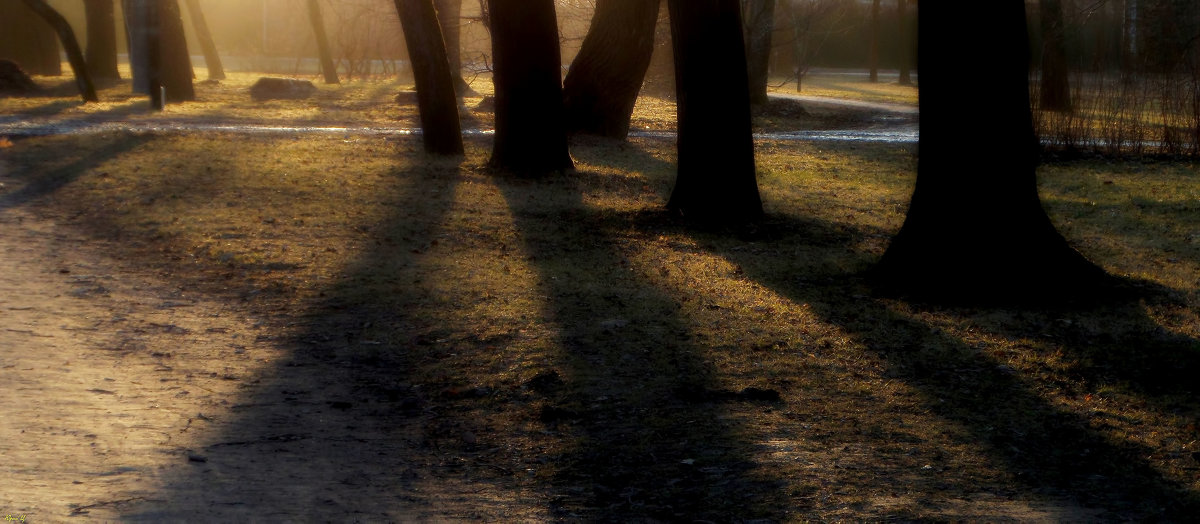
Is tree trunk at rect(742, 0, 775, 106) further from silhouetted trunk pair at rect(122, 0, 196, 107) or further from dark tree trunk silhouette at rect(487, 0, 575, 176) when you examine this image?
dark tree trunk silhouette at rect(487, 0, 575, 176)

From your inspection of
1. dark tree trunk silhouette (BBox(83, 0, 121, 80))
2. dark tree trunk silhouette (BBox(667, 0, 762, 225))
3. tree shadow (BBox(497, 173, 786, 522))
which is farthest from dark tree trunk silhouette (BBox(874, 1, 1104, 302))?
dark tree trunk silhouette (BBox(83, 0, 121, 80))

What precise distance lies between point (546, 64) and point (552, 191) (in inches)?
63.0

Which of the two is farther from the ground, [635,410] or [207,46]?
[207,46]

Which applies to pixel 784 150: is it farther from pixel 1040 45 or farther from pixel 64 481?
pixel 64 481

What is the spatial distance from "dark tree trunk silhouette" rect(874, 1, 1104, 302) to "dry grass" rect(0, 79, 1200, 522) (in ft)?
1.09

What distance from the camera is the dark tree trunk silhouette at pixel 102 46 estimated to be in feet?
92.2

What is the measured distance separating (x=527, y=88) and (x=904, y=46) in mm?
40945

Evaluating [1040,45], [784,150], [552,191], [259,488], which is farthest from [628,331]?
[1040,45]

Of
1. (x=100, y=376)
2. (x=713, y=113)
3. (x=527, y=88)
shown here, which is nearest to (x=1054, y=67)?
(x=527, y=88)

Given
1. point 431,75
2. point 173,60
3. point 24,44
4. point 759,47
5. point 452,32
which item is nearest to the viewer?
point 431,75

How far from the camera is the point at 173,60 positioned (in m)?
22.9

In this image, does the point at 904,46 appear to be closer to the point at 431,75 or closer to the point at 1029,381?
the point at 431,75

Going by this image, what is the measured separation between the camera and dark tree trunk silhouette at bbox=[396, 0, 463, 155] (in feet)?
44.5

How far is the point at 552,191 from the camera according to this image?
11.5 m
